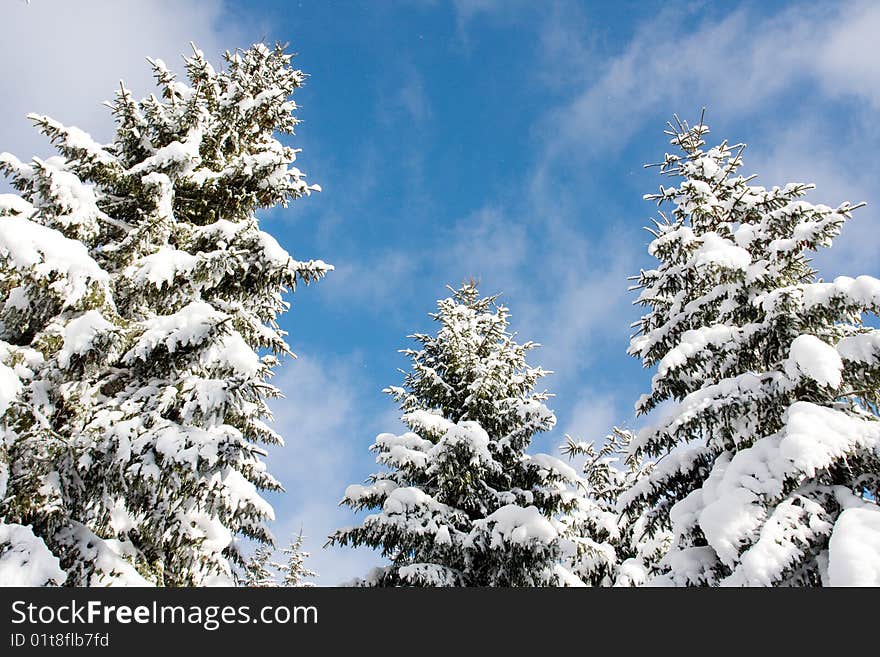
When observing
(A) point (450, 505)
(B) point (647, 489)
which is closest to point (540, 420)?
(A) point (450, 505)

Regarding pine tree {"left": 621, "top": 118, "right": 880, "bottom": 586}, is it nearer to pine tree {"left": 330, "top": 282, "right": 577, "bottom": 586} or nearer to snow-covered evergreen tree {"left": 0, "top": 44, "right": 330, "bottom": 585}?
pine tree {"left": 330, "top": 282, "right": 577, "bottom": 586}

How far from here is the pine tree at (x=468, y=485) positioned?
35.9 feet

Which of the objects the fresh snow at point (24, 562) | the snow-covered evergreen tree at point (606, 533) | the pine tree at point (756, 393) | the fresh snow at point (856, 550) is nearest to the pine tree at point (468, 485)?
the snow-covered evergreen tree at point (606, 533)

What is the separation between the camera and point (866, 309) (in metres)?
6.88

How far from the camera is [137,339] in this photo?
6.91 metres

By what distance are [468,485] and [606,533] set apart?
4635mm

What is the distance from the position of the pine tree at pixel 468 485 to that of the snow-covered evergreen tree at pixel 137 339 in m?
3.68

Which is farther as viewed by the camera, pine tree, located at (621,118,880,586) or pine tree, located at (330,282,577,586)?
pine tree, located at (330,282,577,586)

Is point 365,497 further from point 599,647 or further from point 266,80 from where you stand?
point 266,80

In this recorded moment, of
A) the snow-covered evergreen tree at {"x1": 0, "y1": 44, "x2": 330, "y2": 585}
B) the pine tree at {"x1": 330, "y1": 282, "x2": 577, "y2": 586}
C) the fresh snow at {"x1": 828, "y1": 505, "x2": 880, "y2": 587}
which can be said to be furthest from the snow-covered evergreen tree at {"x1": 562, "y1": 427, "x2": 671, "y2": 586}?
the snow-covered evergreen tree at {"x1": 0, "y1": 44, "x2": 330, "y2": 585}

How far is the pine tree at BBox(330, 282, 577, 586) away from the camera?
11.0 m

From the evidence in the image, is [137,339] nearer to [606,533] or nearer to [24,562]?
[24,562]

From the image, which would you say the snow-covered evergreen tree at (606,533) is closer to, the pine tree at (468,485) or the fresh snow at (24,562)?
the pine tree at (468,485)

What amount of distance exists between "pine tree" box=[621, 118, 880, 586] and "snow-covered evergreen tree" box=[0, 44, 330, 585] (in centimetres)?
573
